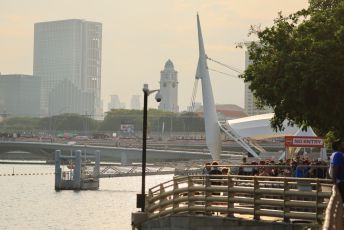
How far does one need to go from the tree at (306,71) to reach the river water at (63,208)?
70.6ft

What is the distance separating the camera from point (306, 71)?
3991cm

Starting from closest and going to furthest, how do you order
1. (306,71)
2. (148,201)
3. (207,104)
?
(148,201), (306,71), (207,104)

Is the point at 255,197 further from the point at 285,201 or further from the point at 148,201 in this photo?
the point at 148,201

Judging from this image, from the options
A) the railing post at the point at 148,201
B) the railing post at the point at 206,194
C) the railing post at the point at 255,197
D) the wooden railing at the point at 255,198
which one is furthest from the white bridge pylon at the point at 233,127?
the railing post at the point at 255,197

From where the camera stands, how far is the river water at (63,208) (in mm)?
69062

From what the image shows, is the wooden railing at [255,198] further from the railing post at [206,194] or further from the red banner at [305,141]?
the red banner at [305,141]

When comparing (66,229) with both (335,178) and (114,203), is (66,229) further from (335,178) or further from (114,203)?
(335,178)

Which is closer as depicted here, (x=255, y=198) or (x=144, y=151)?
(x=255, y=198)

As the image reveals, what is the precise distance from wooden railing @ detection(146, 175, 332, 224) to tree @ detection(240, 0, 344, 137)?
9380 mm

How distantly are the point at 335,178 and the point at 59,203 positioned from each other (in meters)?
71.3

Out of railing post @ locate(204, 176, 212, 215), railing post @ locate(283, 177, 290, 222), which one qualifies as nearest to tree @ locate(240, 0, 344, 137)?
railing post @ locate(204, 176, 212, 215)

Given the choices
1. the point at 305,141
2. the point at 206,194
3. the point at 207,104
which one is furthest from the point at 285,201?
the point at 207,104

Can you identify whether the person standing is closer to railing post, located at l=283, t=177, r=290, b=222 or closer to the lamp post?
railing post, located at l=283, t=177, r=290, b=222

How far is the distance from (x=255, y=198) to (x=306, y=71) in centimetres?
1411
